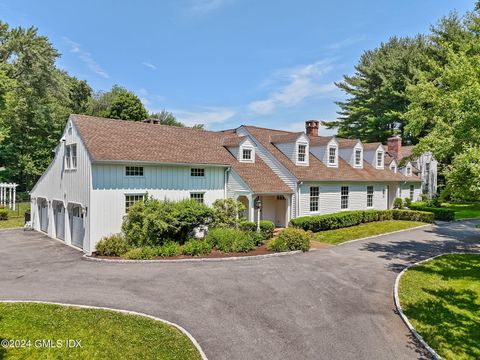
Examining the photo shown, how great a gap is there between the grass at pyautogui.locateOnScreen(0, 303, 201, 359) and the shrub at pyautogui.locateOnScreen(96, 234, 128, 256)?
21.7 feet

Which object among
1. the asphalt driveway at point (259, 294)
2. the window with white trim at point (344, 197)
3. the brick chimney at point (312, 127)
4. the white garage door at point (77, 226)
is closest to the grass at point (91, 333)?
the asphalt driveway at point (259, 294)

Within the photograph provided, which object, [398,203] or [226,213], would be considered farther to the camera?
[398,203]

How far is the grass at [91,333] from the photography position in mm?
7320

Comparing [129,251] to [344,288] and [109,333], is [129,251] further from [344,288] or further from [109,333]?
[344,288]

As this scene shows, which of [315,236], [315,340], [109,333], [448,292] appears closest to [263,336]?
[315,340]

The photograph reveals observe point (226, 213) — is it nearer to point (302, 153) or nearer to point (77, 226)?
point (77, 226)

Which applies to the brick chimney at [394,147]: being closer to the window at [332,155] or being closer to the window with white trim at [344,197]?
the window at [332,155]

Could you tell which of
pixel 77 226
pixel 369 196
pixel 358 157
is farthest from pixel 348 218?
pixel 77 226

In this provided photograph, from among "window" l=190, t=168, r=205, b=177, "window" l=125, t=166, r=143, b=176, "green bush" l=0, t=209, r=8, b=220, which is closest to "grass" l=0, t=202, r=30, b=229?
"green bush" l=0, t=209, r=8, b=220

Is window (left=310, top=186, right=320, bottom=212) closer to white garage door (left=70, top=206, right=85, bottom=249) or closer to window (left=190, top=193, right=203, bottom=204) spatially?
window (left=190, top=193, right=203, bottom=204)

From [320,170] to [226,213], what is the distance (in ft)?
33.3

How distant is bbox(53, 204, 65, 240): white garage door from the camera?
70.1ft

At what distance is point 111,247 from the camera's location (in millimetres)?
16516

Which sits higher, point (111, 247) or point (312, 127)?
point (312, 127)
